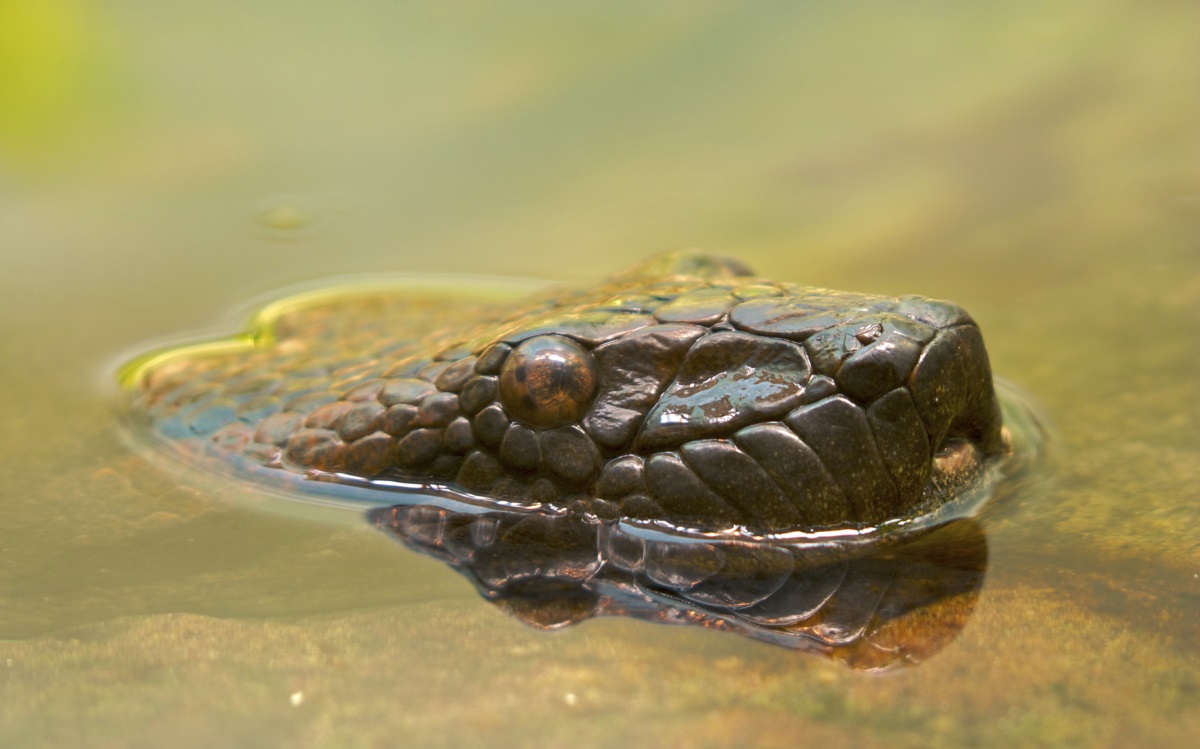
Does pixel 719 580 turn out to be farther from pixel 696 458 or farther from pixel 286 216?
pixel 286 216

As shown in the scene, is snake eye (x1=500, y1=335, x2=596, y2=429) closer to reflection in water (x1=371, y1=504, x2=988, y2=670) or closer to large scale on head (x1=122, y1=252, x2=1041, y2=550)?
large scale on head (x1=122, y1=252, x2=1041, y2=550)

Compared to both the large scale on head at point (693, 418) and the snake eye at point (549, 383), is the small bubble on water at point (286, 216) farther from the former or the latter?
the snake eye at point (549, 383)

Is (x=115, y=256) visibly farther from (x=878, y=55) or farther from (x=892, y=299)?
(x=878, y=55)

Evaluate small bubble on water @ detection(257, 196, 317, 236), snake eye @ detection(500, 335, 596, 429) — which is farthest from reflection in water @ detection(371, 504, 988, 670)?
small bubble on water @ detection(257, 196, 317, 236)

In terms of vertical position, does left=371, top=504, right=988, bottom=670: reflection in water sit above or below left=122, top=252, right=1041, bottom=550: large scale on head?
below

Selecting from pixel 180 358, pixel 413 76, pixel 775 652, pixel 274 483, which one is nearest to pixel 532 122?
pixel 413 76

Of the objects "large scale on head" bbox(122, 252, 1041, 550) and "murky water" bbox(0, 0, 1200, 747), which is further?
"large scale on head" bbox(122, 252, 1041, 550)

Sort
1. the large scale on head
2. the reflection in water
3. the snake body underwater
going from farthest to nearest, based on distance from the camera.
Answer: the large scale on head → the snake body underwater → the reflection in water
